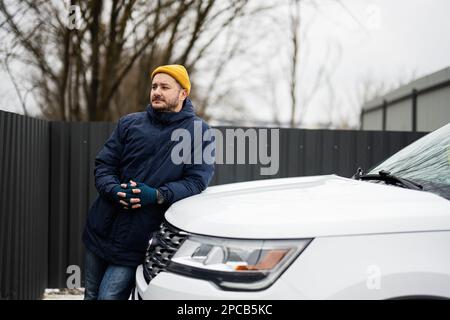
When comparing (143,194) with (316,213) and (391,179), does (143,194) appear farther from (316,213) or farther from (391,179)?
(391,179)

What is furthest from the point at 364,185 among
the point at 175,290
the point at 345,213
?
the point at 175,290

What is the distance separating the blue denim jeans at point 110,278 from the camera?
2688 mm

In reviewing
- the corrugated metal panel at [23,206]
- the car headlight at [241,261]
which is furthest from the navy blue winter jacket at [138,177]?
the corrugated metal panel at [23,206]

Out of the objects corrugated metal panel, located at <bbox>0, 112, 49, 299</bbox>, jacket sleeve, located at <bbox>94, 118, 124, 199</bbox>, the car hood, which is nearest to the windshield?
the car hood

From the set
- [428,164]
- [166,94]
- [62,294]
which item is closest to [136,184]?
[166,94]

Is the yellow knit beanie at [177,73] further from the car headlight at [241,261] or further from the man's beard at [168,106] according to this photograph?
the car headlight at [241,261]

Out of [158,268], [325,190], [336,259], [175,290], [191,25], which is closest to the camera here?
[336,259]

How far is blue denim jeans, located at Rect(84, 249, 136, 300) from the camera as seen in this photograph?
8.82 ft

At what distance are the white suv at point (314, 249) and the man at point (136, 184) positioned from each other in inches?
21.5

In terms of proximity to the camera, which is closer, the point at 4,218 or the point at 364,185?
the point at 364,185
